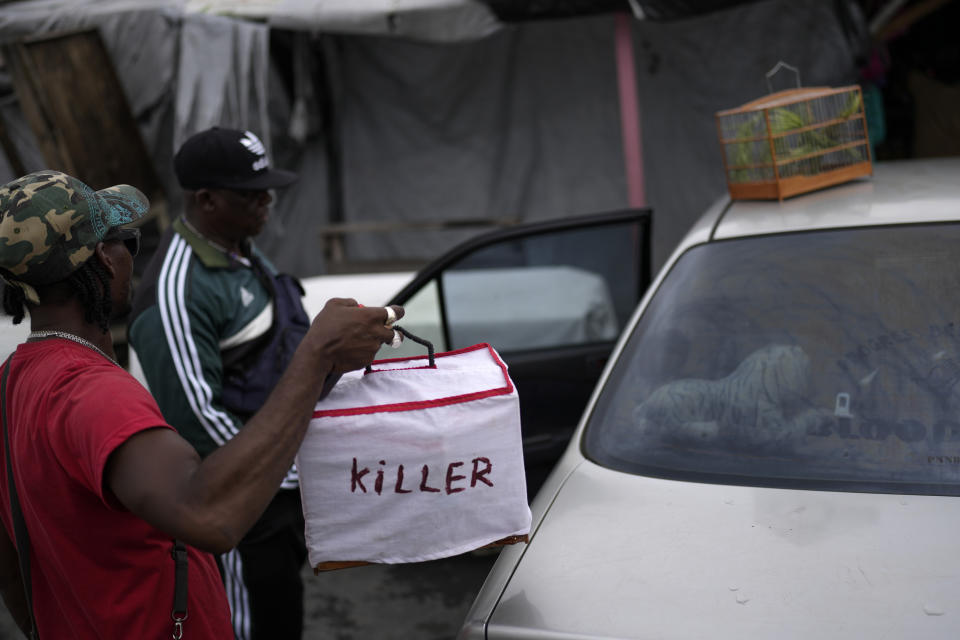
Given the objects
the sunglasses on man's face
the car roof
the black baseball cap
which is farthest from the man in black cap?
the car roof

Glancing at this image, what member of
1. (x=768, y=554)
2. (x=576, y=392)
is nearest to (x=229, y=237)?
(x=576, y=392)

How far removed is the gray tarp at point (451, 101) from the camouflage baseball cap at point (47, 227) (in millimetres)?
5353

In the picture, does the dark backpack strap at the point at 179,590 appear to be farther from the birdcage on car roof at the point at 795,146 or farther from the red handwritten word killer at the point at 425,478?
the birdcage on car roof at the point at 795,146

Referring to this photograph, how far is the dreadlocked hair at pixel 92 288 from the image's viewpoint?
148 cm

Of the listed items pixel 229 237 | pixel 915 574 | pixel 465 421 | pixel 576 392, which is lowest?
pixel 576 392

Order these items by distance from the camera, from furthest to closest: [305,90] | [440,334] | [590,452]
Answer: [305,90] → [440,334] → [590,452]

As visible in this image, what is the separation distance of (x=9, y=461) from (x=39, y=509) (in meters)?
0.13

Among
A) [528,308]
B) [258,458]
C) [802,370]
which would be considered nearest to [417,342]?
[258,458]

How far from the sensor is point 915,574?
61.3 inches

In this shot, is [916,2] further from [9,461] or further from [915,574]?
[9,461]

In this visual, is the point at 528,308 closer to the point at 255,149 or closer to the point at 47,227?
the point at 255,149

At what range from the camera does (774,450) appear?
2020mm

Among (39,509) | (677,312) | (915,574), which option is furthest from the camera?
(677,312)

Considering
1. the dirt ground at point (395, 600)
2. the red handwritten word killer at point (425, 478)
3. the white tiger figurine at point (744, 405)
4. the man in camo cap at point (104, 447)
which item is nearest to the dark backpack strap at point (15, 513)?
the man in camo cap at point (104, 447)
